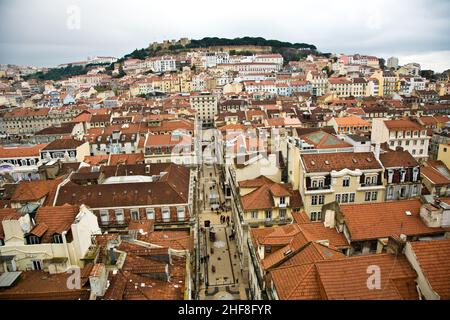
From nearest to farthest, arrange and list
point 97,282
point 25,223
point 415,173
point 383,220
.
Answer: point 97,282 → point 25,223 → point 383,220 → point 415,173

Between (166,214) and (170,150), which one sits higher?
(170,150)

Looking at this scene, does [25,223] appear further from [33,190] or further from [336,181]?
[336,181]

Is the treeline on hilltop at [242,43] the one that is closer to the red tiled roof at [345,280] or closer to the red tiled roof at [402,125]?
the red tiled roof at [402,125]

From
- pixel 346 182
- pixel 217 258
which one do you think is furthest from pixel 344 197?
pixel 217 258

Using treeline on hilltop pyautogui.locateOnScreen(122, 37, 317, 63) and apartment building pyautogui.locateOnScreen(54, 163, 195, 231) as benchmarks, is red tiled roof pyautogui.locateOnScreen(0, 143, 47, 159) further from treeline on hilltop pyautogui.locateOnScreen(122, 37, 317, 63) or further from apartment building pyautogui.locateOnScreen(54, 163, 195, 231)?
treeline on hilltop pyautogui.locateOnScreen(122, 37, 317, 63)

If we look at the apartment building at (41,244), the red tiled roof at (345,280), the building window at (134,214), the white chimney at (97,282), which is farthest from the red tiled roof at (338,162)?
the white chimney at (97,282)

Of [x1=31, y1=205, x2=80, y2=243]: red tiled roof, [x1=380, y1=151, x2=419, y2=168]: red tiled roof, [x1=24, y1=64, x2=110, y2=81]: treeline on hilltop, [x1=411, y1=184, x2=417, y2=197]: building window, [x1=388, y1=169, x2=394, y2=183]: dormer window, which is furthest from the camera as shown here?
[x1=24, y1=64, x2=110, y2=81]: treeline on hilltop

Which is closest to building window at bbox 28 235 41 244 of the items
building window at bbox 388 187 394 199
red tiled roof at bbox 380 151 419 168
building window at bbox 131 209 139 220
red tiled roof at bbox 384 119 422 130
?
building window at bbox 131 209 139 220
